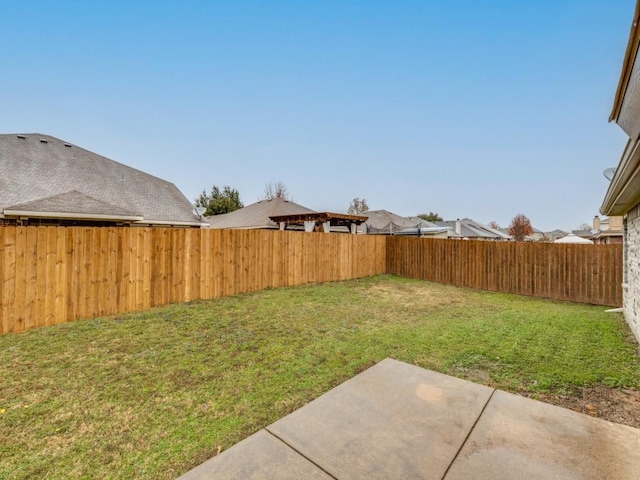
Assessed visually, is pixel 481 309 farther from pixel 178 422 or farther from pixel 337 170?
pixel 337 170

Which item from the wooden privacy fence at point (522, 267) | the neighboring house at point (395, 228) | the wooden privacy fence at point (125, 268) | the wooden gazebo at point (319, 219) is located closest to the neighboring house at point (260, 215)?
the wooden gazebo at point (319, 219)

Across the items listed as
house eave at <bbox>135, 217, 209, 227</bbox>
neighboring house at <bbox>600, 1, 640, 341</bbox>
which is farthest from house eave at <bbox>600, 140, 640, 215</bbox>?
house eave at <bbox>135, 217, 209, 227</bbox>

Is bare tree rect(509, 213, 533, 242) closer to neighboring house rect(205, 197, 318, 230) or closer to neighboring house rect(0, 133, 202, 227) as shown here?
neighboring house rect(205, 197, 318, 230)

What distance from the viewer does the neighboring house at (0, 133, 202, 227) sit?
8719 mm

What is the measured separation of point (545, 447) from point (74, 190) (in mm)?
14539

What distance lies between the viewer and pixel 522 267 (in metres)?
8.95

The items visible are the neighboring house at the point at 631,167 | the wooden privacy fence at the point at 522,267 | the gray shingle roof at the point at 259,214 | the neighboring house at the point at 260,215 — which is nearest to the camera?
the neighboring house at the point at 631,167

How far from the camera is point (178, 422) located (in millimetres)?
2354

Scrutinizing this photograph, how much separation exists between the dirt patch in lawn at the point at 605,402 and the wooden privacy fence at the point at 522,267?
20.7 feet

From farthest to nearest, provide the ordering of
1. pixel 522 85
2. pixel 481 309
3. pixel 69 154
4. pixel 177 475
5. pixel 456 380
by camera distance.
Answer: pixel 69 154
pixel 522 85
pixel 481 309
pixel 456 380
pixel 177 475

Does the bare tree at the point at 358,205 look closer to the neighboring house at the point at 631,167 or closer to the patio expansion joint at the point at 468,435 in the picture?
the neighboring house at the point at 631,167

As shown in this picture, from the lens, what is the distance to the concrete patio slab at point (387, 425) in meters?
1.89

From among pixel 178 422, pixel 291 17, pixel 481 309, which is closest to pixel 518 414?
pixel 178 422

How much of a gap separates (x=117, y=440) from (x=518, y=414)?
3.13m
